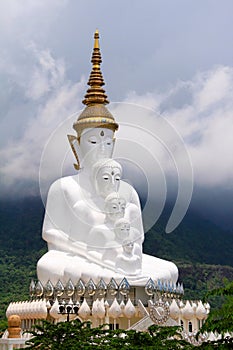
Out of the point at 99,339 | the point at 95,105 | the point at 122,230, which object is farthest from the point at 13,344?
the point at 95,105

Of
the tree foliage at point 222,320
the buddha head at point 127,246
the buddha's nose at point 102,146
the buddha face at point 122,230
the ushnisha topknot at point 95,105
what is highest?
the ushnisha topknot at point 95,105

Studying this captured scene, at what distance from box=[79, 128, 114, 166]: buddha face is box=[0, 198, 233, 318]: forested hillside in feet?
69.7

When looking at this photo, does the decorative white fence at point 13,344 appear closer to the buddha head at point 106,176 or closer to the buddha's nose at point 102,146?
the buddha head at point 106,176

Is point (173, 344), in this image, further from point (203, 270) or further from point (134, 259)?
point (203, 270)

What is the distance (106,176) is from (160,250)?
85.2 ft

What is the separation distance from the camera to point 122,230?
2862cm

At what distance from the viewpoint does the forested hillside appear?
56188mm

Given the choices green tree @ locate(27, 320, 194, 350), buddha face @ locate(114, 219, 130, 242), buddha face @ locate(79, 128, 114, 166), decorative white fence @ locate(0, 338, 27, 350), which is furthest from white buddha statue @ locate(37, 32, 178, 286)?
green tree @ locate(27, 320, 194, 350)

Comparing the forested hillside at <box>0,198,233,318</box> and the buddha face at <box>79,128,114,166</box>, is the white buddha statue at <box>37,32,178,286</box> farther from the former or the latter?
the forested hillside at <box>0,198,233,318</box>

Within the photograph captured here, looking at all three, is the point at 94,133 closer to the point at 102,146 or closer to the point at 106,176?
the point at 102,146

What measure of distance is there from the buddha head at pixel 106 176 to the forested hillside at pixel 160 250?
21817 millimetres

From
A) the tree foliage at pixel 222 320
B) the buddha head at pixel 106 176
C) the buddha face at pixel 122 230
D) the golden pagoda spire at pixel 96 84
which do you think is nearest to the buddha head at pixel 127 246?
the buddha face at pixel 122 230

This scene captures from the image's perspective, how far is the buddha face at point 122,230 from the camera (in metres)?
28.7

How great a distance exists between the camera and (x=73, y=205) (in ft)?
100
